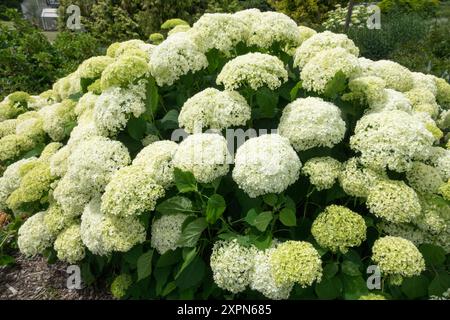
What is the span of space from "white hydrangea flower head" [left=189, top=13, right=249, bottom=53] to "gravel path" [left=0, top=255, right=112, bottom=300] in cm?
208

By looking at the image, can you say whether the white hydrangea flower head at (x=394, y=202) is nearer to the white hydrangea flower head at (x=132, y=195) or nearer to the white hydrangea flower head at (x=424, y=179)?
the white hydrangea flower head at (x=424, y=179)

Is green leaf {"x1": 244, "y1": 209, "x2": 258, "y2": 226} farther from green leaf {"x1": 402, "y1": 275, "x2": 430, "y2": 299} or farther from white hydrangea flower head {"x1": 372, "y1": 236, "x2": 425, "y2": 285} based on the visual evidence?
green leaf {"x1": 402, "y1": 275, "x2": 430, "y2": 299}

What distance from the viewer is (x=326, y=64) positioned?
271cm

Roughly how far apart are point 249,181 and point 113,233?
3.06 feet

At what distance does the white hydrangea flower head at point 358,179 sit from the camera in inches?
95.3

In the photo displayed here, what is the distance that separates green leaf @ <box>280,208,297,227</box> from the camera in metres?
2.34

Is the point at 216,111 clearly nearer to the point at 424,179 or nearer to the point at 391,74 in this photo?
the point at 424,179

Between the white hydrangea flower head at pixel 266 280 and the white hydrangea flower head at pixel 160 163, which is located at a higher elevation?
the white hydrangea flower head at pixel 160 163

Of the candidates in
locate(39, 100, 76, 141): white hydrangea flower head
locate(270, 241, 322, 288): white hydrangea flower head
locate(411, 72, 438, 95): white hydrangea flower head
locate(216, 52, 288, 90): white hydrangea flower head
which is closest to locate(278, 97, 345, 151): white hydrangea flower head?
locate(216, 52, 288, 90): white hydrangea flower head

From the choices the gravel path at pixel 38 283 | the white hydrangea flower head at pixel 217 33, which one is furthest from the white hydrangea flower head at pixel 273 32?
the gravel path at pixel 38 283

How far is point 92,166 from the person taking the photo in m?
2.70

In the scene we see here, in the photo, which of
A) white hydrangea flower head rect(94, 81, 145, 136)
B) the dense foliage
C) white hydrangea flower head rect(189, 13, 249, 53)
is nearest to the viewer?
white hydrangea flower head rect(94, 81, 145, 136)

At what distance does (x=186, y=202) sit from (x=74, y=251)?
1021mm

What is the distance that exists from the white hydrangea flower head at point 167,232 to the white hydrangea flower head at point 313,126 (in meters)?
0.82
